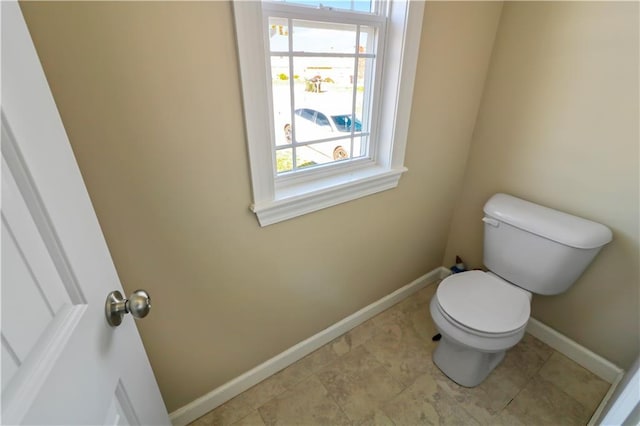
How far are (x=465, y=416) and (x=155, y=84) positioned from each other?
1666mm

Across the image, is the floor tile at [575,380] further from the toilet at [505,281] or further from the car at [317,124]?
the car at [317,124]

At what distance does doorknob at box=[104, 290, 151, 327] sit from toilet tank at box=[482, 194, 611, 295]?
1.45 metres

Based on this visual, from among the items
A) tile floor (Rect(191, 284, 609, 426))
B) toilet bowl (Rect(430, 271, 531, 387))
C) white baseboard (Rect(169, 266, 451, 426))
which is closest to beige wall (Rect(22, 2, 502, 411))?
white baseboard (Rect(169, 266, 451, 426))

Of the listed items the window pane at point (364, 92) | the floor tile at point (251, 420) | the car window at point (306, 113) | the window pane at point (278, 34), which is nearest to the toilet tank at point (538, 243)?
the window pane at point (364, 92)

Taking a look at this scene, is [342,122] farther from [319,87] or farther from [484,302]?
[484,302]

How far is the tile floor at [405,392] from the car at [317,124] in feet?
3.59

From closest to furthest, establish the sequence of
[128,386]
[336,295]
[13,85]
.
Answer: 1. [13,85]
2. [128,386]
3. [336,295]

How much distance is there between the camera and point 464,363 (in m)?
1.42

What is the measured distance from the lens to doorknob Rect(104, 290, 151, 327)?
1.93 ft

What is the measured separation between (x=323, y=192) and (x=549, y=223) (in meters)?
0.97

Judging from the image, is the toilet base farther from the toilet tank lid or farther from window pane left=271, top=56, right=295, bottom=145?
window pane left=271, top=56, right=295, bottom=145

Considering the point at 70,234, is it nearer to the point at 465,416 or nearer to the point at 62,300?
the point at 62,300

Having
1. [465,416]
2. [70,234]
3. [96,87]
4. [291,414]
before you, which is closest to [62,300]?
[70,234]

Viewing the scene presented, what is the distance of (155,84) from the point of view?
2.57 ft
